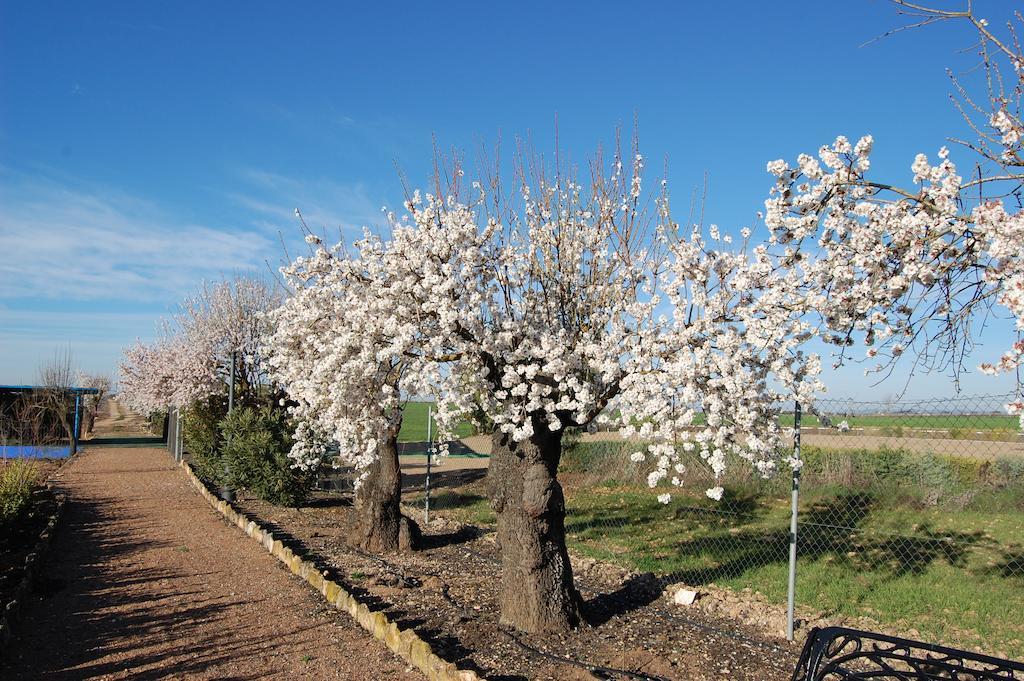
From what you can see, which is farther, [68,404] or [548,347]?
[68,404]

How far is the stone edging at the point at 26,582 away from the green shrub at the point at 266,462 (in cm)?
310

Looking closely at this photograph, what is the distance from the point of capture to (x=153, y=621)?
21.7 feet

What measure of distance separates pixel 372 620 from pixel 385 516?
3.76 meters

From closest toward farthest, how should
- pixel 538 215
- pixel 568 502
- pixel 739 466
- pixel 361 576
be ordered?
pixel 538 215 → pixel 361 576 → pixel 739 466 → pixel 568 502

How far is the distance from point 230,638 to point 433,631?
1.75 m

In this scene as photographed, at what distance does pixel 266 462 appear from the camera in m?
13.8

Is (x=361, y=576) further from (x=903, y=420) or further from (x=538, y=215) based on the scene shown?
(x=903, y=420)

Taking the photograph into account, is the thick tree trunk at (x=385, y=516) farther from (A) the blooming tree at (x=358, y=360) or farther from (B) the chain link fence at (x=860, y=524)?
(B) the chain link fence at (x=860, y=524)

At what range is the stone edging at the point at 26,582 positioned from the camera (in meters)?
5.94

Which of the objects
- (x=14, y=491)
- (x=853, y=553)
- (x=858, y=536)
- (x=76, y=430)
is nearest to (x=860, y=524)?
(x=858, y=536)

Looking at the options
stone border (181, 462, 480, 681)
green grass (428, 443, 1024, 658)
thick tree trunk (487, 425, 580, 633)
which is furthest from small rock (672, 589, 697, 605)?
stone border (181, 462, 480, 681)

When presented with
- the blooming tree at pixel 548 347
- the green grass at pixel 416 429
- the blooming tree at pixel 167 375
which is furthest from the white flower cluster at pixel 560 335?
the green grass at pixel 416 429

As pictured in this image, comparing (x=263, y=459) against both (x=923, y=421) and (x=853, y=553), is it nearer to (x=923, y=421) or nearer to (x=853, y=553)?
(x=853, y=553)

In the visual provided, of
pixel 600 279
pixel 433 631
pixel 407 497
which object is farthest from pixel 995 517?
pixel 407 497
